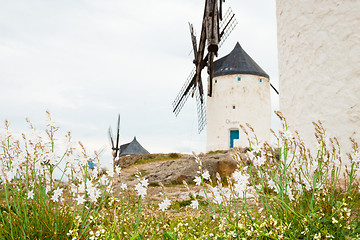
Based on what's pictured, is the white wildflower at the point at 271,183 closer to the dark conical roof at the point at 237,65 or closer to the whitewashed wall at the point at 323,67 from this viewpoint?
the whitewashed wall at the point at 323,67

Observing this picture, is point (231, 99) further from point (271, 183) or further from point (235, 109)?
point (271, 183)

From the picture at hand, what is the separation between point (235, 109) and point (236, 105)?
0.79 ft

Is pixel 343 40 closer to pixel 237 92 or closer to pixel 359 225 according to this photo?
pixel 359 225

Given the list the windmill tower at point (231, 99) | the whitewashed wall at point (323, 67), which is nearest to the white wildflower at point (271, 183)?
the whitewashed wall at point (323, 67)

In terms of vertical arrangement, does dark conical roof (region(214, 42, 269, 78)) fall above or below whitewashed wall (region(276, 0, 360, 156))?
above

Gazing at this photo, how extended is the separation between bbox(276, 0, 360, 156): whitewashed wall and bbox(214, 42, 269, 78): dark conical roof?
1239cm

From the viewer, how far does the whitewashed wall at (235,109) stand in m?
18.0

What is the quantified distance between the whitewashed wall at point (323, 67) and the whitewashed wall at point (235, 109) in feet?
38.0

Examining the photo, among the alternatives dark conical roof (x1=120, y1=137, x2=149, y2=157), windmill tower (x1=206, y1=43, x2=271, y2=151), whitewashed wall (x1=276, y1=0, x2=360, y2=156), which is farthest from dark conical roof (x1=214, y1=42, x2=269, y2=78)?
dark conical roof (x1=120, y1=137, x2=149, y2=157)

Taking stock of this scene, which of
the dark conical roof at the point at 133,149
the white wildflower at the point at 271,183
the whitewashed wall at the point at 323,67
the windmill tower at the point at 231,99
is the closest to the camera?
the white wildflower at the point at 271,183

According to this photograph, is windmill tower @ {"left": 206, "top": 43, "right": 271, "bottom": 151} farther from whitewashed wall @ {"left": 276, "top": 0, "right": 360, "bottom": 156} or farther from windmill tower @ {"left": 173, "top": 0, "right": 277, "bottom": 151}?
whitewashed wall @ {"left": 276, "top": 0, "right": 360, "bottom": 156}

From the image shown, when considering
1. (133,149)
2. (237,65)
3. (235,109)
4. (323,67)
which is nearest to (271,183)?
(323,67)

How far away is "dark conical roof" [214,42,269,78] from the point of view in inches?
741

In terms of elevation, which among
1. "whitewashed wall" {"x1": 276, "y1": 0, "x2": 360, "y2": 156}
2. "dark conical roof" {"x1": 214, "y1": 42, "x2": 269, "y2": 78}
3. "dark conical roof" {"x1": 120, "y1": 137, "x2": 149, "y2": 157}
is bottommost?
"dark conical roof" {"x1": 120, "y1": 137, "x2": 149, "y2": 157}
